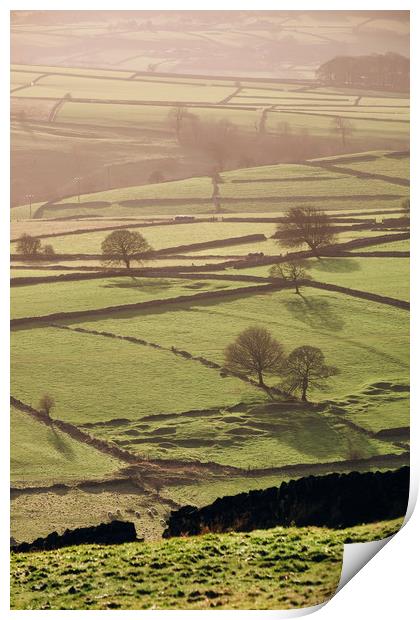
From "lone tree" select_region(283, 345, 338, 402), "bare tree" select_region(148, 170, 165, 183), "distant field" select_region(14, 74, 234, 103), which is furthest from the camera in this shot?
"bare tree" select_region(148, 170, 165, 183)

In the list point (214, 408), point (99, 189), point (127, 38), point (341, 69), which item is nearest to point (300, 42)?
point (341, 69)

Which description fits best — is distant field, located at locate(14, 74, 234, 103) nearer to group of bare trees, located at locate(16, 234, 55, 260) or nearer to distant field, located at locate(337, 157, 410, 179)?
group of bare trees, located at locate(16, 234, 55, 260)

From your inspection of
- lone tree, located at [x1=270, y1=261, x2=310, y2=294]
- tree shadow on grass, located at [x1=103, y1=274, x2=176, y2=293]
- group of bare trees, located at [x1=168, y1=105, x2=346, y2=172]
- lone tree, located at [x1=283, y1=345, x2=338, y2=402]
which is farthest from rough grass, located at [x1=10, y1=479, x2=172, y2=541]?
group of bare trees, located at [x1=168, y1=105, x2=346, y2=172]

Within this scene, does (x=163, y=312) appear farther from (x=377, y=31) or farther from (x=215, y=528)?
(x=377, y=31)

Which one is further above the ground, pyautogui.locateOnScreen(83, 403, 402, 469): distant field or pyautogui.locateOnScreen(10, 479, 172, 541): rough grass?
pyautogui.locateOnScreen(83, 403, 402, 469): distant field

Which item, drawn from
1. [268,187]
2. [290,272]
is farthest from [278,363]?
[268,187]

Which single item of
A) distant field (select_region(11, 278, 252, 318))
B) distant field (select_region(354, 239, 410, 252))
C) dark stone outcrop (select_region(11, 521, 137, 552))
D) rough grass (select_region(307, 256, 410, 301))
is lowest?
dark stone outcrop (select_region(11, 521, 137, 552))

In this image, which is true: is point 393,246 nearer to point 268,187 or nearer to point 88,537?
point 268,187
